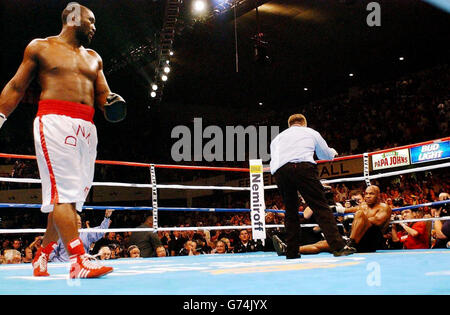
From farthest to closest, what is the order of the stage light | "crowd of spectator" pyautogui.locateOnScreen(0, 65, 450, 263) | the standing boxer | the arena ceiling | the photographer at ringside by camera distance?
the arena ceiling < "crowd of spectator" pyautogui.locateOnScreen(0, 65, 450, 263) < the stage light < the photographer at ringside < the standing boxer

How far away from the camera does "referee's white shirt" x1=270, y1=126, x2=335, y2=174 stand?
2.84 m

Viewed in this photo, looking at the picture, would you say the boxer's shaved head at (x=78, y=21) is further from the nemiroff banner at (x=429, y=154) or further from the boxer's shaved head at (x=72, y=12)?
the nemiroff banner at (x=429, y=154)

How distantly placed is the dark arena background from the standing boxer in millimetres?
2214

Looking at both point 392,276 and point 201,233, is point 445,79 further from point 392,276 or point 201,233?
point 392,276

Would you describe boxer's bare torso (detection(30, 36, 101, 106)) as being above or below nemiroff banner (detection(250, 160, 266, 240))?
above

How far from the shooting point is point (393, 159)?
458cm

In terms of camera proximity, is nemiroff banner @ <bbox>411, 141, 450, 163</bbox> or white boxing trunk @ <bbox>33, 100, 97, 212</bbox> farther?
nemiroff banner @ <bbox>411, 141, 450, 163</bbox>

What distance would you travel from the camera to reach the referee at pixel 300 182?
2.76m

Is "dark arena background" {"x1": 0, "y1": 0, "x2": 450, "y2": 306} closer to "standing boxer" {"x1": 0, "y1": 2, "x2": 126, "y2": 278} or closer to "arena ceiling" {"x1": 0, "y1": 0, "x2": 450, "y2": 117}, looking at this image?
"arena ceiling" {"x1": 0, "y1": 0, "x2": 450, "y2": 117}

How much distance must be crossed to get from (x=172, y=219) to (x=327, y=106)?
567cm

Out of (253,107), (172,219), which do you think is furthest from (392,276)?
(253,107)

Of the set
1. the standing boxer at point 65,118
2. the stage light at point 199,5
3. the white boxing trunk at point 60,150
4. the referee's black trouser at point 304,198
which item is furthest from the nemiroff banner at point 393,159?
the stage light at point 199,5

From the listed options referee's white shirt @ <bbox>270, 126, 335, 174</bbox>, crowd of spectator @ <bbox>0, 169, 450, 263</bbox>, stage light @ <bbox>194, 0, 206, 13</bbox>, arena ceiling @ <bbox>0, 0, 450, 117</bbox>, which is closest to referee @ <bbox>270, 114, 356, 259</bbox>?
referee's white shirt @ <bbox>270, 126, 335, 174</bbox>

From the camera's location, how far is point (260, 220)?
4086mm
